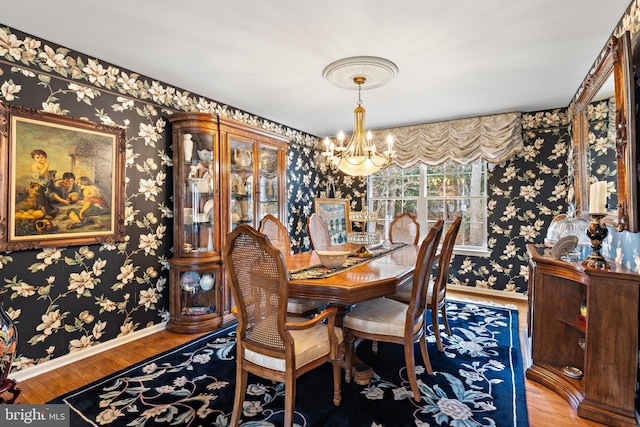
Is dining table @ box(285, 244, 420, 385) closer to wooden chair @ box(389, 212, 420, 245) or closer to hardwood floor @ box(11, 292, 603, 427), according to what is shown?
hardwood floor @ box(11, 292, 603, 427)

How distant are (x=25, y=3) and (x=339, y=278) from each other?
2494 mm

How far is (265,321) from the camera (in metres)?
1.68

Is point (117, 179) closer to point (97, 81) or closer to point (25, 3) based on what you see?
point (97, 81)

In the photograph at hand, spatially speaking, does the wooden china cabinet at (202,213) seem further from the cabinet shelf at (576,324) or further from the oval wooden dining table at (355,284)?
the cabinet shelf at (576,324)

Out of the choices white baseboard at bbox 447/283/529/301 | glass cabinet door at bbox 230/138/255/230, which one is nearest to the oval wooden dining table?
glass cabinet door at bbox 230/138/255/230

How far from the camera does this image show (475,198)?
458 centimetres

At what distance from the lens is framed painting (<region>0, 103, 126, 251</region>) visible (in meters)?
2.20

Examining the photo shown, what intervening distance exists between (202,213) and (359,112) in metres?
1.82

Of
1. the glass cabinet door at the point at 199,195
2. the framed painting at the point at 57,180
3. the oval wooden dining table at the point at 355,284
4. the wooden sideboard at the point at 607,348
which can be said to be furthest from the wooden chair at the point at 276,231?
the wooden sideboard at the point at 607,348

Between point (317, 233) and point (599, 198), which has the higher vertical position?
point (599, 198)

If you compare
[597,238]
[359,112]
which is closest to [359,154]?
[359,112]

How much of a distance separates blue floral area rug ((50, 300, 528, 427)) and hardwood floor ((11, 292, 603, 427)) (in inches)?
3.4

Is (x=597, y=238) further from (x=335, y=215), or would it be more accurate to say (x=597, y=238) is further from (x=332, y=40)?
(x=335, y=215)

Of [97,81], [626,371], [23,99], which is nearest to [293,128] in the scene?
[97,81]
